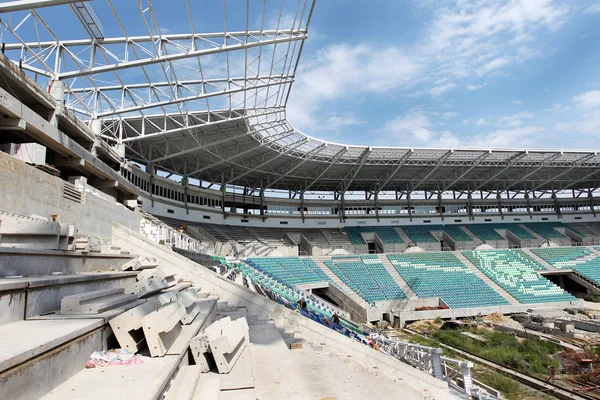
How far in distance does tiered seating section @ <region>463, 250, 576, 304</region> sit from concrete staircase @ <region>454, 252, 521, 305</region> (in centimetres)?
30

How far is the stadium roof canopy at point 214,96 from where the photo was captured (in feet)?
46.4

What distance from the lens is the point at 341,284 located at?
26.6 meters

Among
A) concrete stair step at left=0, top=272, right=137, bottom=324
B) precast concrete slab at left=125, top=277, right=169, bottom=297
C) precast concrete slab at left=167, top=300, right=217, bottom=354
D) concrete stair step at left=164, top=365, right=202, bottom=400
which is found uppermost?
concrete stair step at left=0, top=272, right=137, bottom=324

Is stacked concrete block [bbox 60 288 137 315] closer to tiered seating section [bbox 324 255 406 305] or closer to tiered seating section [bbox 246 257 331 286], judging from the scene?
A: tiered seating section [bbox 246 257 331 286]

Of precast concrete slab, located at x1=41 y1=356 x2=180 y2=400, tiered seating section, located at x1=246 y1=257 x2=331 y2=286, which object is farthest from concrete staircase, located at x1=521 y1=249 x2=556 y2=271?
precast concrete slab, located at x1=41 y1=356 x2=180 y2=400

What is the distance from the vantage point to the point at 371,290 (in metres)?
26.0

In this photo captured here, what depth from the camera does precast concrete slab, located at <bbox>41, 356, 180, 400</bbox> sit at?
2443mm

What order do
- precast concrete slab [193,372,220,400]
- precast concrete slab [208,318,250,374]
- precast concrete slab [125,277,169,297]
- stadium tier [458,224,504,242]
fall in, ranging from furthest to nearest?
1. stadium tier [458,224,504,242]
2. precast concrete slab [125,277,169,297]
3. precast concrete slab [208,318,250,374]
4. precast concrete slab [193,372,220,400]

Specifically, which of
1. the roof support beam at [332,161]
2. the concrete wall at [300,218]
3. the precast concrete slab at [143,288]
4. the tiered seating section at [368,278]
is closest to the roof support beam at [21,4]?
the precast concrete slab at [143,288]

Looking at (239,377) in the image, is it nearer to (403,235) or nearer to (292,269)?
(292,269)

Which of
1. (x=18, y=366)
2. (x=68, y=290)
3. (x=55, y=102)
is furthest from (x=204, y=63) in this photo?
(x=18, y=366)

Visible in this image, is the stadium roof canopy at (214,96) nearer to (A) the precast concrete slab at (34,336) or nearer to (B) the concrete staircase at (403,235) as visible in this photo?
(B) the concrete staircase at (403,235)

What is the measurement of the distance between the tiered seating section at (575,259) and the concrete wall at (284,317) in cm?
3266

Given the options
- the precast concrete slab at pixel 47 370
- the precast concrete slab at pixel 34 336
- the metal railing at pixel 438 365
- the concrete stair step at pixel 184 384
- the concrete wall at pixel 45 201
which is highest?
the concrete wall at pixel 45 201
